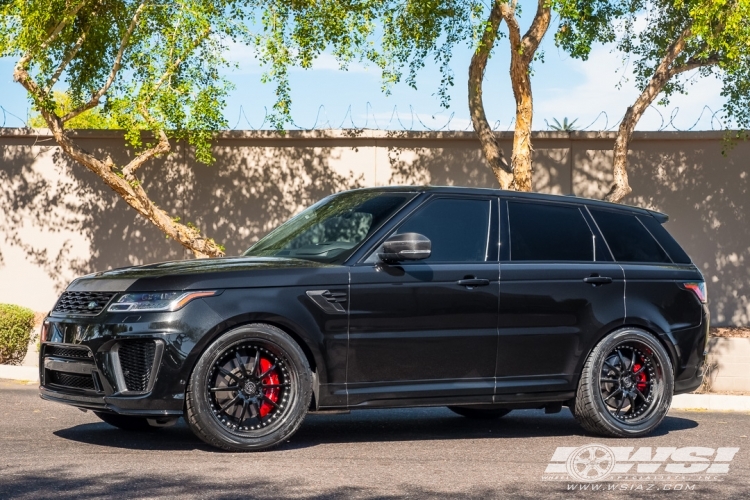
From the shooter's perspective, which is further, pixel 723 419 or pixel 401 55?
pixel 401 55

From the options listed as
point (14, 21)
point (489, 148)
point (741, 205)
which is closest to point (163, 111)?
point (14, 21)

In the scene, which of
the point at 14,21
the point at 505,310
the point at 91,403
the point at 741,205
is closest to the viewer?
the point at 91,403

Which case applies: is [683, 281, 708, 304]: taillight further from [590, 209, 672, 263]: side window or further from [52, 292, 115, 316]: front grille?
[52, 292, 115, 316]: front grille

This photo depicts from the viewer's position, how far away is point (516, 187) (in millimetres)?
15258

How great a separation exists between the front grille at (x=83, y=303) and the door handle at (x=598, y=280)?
135 inches

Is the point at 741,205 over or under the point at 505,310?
over

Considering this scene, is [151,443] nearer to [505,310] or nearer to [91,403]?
[91,403]

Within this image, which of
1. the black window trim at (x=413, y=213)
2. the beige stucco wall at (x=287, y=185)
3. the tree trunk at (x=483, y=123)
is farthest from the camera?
the beige stucco wall at (x=287, y=185)

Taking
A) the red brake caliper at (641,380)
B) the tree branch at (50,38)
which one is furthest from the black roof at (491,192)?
the tree branch at (50,38)

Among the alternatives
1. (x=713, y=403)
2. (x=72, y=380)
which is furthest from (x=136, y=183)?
(x=72, y=380)

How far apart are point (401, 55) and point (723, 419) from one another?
7.35 metres

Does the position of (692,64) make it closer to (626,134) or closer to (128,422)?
(626,134)

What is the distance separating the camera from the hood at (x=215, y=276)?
276 inches

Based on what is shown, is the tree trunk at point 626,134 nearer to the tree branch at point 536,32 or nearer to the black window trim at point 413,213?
the tree branch at point 536,32
